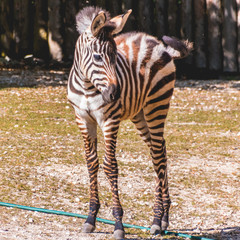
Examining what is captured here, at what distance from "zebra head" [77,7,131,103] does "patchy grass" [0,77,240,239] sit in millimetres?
1815

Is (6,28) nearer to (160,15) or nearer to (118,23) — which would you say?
(160,15)

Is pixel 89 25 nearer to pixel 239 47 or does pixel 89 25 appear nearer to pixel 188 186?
pixel 188 186

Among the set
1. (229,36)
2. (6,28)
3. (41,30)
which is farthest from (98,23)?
(6,28)

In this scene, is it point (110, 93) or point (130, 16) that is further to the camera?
point (130, 16)

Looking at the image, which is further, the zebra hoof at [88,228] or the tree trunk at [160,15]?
the tree trunk at [160,15]

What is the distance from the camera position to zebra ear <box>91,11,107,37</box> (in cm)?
527

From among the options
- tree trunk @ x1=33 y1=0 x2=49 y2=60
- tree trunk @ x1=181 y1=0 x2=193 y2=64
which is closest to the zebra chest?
tree trunk @ x1=181 y1=0 x2=193 y2=64

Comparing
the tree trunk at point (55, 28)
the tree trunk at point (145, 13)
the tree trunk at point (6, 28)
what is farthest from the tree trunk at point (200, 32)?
the tree trunk at point (6, 28)

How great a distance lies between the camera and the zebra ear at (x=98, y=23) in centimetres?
527

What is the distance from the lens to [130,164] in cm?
902

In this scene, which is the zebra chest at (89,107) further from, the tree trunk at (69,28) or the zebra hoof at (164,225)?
the tree trunk at (69,28)

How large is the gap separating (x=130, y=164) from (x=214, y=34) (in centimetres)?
981

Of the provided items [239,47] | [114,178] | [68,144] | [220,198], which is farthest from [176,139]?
[239,47]

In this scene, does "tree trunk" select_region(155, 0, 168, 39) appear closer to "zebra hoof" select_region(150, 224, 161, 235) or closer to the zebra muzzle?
"zebra hoof" select_region(150, 224, 161, 235)
